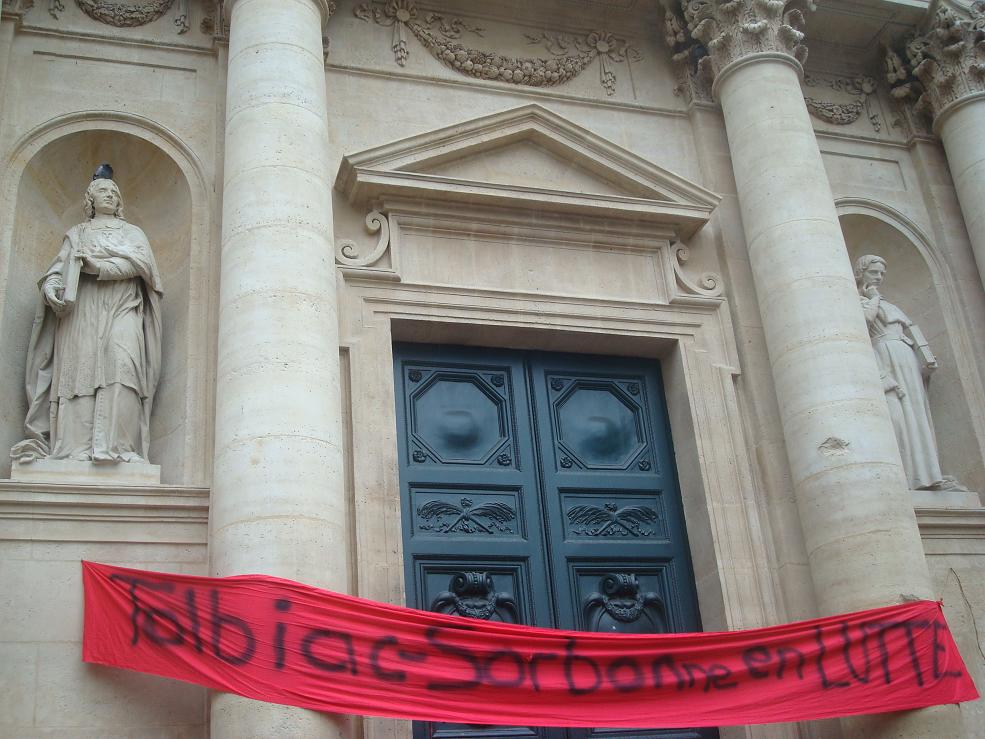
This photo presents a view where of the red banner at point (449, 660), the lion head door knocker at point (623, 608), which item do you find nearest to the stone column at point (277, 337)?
the red banner at point (449, 660)

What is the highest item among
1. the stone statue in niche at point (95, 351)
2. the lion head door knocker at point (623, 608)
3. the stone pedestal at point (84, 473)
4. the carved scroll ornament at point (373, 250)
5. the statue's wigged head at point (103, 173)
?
the statue's wigged head at point (103, 173)

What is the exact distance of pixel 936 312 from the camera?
1173 cm

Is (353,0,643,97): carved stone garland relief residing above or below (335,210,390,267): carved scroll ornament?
above

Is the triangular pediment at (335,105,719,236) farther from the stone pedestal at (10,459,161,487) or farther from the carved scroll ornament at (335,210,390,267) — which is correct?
the stone pedestal at (10,459,161,487)

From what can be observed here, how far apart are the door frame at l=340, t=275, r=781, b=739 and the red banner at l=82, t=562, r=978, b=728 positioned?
1.30 meters

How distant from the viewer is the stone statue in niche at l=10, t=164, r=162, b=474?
8.49 meters

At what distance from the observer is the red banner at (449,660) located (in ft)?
22.4

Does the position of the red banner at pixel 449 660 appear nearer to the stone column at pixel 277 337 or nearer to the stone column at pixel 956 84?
the stone column at pixel 277 337

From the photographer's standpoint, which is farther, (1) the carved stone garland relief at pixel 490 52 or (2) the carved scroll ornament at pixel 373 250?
(1) the carved stone garland relief at pixel 490 52

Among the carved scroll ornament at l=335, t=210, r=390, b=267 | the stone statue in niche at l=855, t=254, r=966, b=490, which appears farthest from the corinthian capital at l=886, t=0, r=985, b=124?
the carved scroll ornament at l=335, t=210, r=390, b=267

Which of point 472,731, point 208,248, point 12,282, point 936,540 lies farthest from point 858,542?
point 12,282

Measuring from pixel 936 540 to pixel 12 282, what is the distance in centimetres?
754

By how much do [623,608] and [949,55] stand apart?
671cm

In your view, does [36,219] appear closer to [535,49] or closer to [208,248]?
[208,248]
